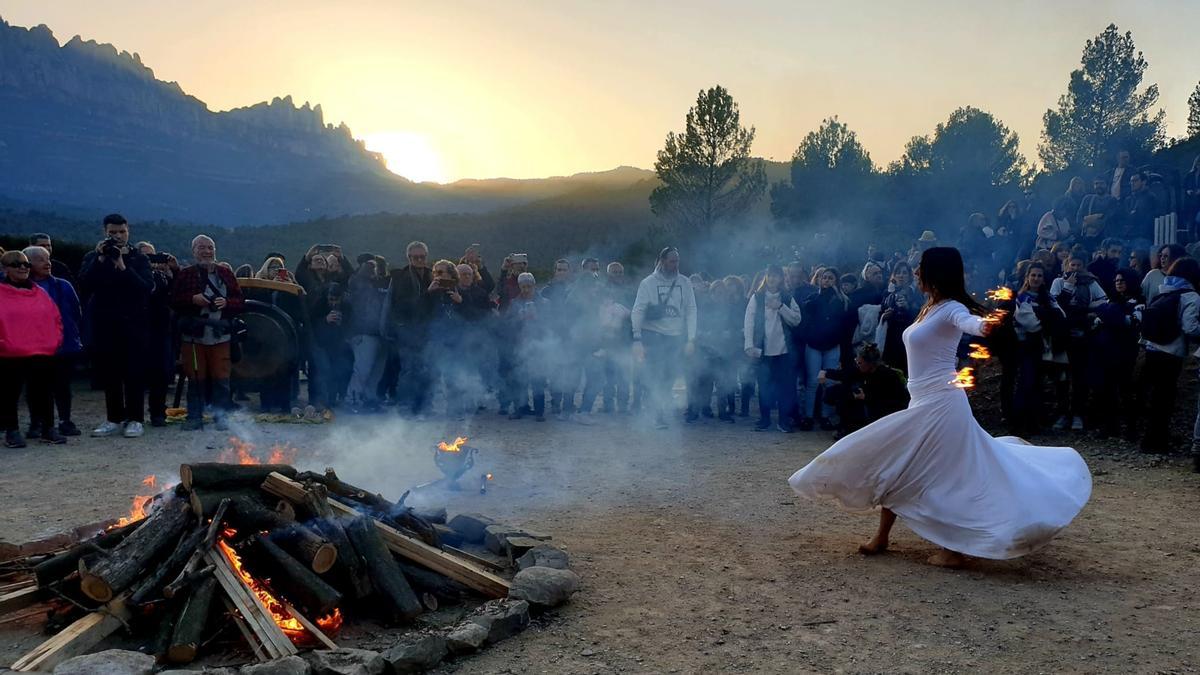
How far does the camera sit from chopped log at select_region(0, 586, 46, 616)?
400cm

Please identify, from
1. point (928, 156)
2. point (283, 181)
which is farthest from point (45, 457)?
point (283, 181)

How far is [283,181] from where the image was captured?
104 m

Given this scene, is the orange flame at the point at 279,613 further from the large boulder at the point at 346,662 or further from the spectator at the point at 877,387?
the spectator at the point at 877,387

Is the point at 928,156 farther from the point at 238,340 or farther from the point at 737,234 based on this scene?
the point at 238,340

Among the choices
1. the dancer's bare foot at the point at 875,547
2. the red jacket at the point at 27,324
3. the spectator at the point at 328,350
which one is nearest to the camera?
the dancer's bare foot at the point at 875,547

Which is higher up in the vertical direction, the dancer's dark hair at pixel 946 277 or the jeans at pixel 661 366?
the dancer's dark hair at pixel 946 277

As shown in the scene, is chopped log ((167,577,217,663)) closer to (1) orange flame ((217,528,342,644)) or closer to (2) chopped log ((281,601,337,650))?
(1) orange flame ((217,528,342,644))

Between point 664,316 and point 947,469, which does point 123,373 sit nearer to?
point 664,316

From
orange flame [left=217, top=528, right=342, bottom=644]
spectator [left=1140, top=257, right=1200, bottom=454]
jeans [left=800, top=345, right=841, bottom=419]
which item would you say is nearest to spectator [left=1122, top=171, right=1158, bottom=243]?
spectator [left=1140, top=257, right=1200, bottom=454]

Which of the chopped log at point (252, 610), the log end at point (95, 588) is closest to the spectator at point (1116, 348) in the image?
the chopped log at point (252, 610)

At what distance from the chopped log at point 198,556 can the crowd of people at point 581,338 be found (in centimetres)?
611

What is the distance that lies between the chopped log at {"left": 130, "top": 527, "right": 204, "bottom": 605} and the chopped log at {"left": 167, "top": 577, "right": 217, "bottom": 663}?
0.20 m

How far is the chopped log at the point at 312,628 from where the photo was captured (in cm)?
371

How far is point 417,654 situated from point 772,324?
8.44 m
